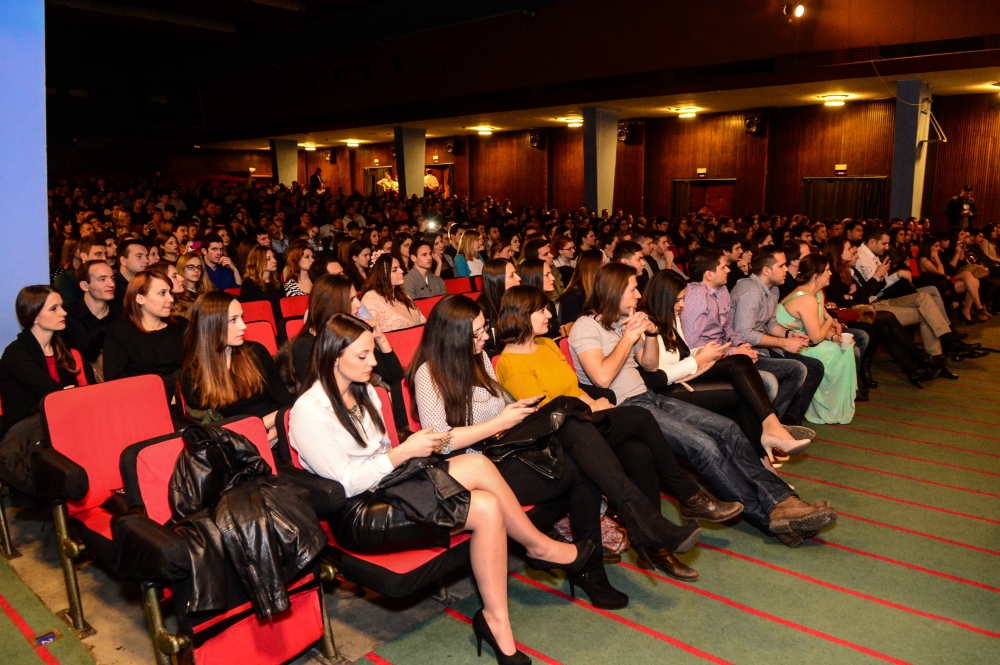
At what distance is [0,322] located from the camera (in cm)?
416

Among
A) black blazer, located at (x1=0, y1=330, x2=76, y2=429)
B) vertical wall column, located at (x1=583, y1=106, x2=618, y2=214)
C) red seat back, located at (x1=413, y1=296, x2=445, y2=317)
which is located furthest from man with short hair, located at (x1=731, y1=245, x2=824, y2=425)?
vertical wall column, located at (x1=583, y1=106, x2=618, y2=214)

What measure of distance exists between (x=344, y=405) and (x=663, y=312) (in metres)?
2.17

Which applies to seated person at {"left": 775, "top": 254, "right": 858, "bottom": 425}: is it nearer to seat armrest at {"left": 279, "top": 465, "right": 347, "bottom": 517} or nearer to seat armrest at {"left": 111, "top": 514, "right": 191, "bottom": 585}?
seat armrest at {"left": 279, "top": 465, "right": 347, "bottom": 517}

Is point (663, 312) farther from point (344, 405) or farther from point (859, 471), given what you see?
point (344, 405)

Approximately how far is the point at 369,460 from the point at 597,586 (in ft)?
3.64

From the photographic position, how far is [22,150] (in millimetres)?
4137

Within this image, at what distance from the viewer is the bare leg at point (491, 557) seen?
2564 millimetres

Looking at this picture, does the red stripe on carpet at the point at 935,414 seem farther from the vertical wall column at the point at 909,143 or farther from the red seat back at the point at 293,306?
the vertical wall column at the point at 909,143

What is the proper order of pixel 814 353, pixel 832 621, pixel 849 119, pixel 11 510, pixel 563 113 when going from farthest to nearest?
1. pixel 563 113
2. pixel 849 119
3. pixel 814 353
4. pixel 11 510
5. pixel 832 621

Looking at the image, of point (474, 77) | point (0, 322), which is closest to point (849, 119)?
point (474, 77)

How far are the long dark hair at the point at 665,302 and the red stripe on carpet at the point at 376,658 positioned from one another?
2.26 meters

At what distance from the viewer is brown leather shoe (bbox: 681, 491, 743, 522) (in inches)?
132

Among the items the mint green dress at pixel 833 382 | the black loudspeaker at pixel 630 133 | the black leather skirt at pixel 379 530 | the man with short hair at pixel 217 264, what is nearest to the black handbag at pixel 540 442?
the black leather skirt at pixel 379 530

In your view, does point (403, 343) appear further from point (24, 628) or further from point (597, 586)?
point (24, 628)
